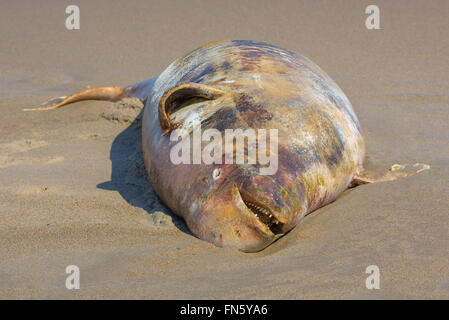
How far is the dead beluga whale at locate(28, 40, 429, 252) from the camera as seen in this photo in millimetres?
2816

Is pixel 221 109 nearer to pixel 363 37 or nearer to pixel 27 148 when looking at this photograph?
pixel 27 148

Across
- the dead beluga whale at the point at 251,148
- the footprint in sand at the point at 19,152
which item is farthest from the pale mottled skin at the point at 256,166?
the footprint in sand at the point at 19,152

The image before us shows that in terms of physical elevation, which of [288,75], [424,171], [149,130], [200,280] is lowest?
[200,280]

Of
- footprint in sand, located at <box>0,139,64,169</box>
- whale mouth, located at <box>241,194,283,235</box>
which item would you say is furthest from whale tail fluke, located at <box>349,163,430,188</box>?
footprint in sand, located at <box>0,139,64,169</box>

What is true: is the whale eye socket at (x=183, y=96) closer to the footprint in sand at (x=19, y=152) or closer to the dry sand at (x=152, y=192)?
the dry sand at (x=152, y=192)

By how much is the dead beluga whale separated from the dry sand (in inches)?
4.8

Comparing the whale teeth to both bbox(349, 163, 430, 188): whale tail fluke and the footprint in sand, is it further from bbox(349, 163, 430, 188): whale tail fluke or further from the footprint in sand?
the footprint in sand

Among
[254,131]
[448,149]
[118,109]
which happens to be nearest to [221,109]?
[254,131]

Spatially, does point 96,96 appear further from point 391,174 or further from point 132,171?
point 391,174

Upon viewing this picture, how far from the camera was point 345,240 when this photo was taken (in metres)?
2.80

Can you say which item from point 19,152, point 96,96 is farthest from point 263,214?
point 96,96

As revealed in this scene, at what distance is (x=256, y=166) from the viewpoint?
9.39 feet

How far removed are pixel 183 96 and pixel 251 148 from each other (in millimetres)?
710

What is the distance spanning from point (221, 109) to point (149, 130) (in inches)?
29.8
